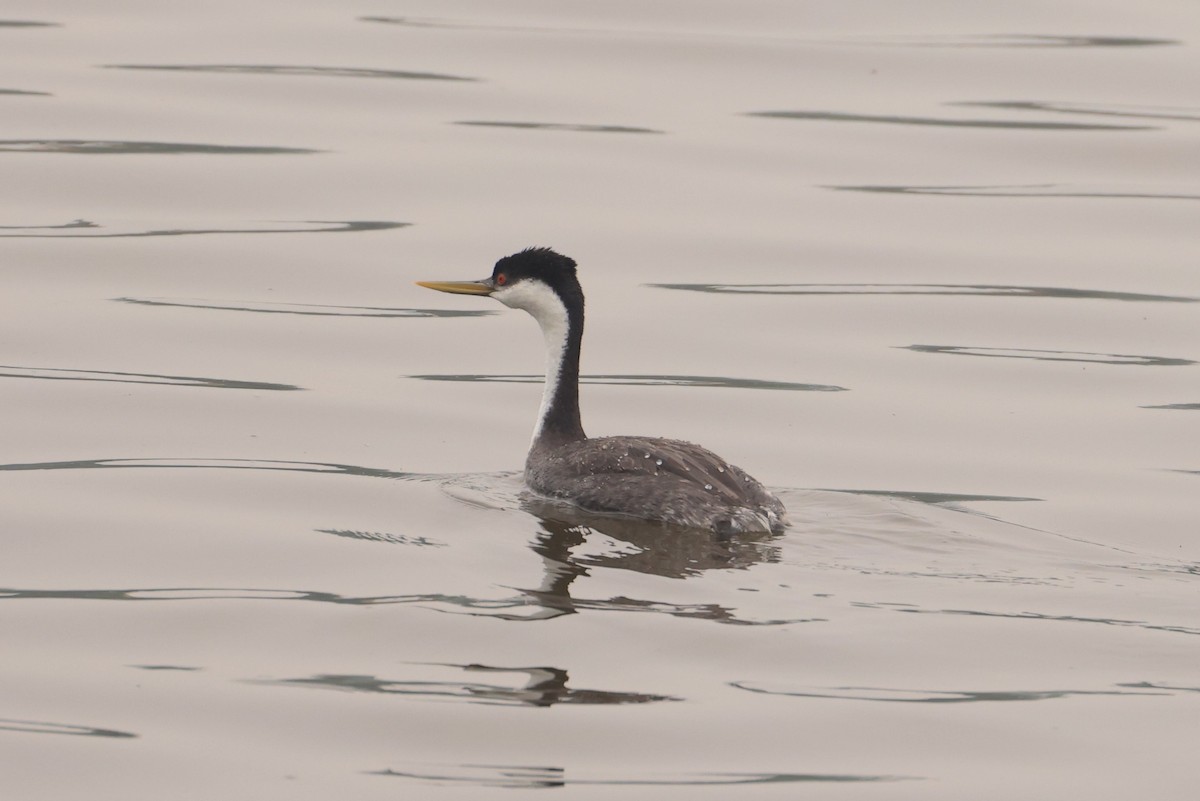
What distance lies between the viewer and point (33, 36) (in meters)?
21.0

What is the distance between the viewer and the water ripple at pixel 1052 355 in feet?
44.6

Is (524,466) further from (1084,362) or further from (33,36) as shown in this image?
(33,36)

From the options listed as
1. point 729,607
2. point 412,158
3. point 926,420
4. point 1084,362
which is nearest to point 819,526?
point 729,607

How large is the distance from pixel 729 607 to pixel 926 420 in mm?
4030

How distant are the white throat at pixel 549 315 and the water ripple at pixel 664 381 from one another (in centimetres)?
156

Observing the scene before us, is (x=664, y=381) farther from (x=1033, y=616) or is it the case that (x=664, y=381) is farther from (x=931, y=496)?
(x=1033, y=616)

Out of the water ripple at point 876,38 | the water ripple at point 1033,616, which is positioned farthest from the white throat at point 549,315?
the water ripple at point 876,38

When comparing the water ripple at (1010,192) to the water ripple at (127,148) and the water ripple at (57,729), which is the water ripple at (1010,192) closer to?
the water ripple at (127,148)

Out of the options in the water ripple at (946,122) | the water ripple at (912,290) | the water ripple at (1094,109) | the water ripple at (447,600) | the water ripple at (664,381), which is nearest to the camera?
the water ripple at (447,600)

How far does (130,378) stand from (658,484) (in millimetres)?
3915

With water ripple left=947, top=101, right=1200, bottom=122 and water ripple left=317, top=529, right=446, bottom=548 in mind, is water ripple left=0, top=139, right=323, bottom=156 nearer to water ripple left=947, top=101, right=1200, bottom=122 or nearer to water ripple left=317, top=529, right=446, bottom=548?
water ripple left=947, top=101, right=1200, bottom=122

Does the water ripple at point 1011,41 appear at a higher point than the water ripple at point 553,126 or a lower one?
higher

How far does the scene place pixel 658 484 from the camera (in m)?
10.1

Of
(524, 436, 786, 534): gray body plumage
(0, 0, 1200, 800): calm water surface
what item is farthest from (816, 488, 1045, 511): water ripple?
(524, 436, 786, 534): gray body plumage
